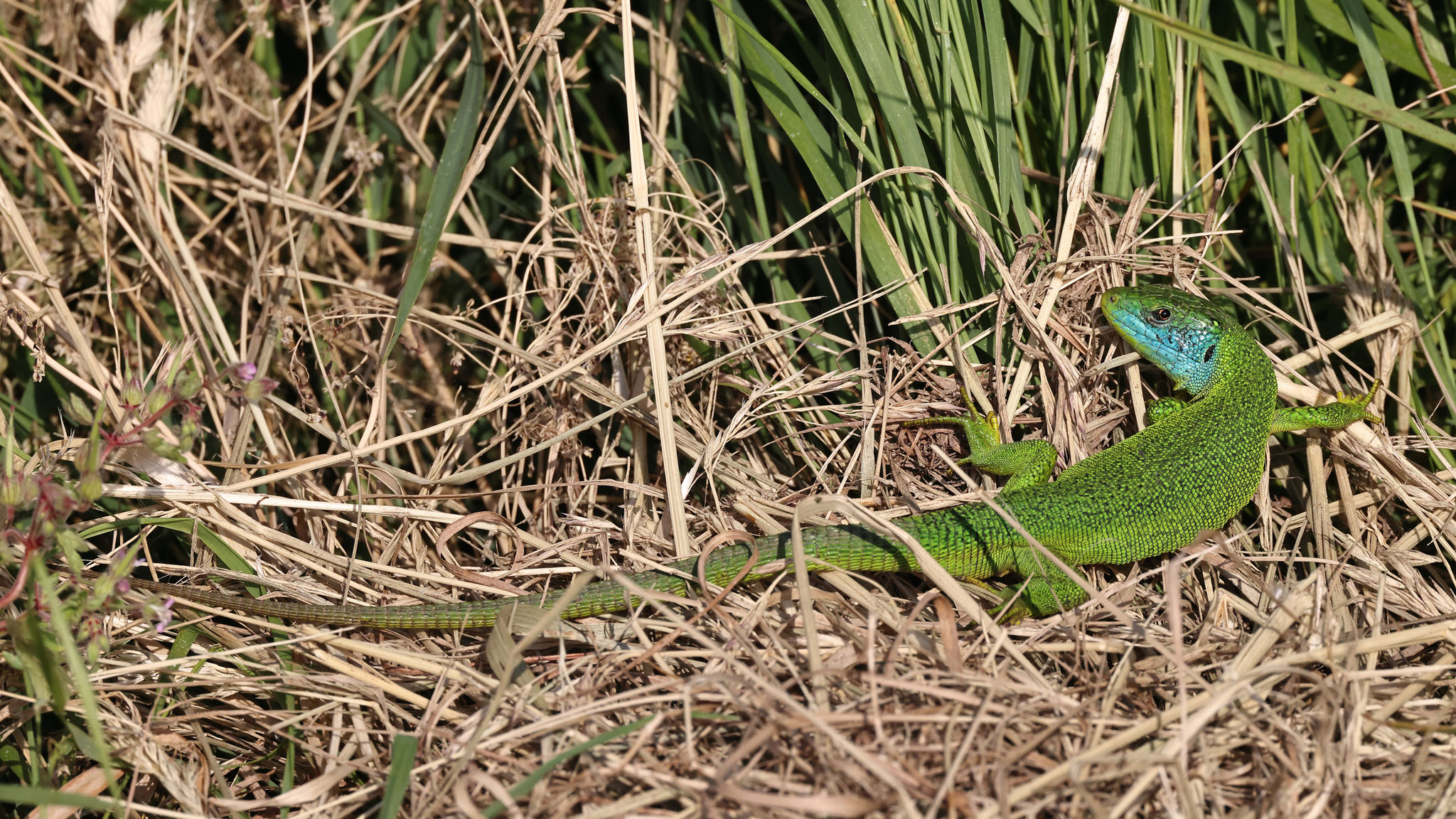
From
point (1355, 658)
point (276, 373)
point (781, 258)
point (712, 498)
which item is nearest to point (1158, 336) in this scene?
point (1355, 658)

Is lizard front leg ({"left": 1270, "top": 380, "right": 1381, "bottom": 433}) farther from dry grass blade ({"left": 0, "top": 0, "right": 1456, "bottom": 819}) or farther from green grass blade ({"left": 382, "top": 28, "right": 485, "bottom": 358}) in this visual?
green grass blade ({"left": 382, "top": 28, "right": 485, "bottom": 358})

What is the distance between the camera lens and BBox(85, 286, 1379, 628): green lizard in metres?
2.69

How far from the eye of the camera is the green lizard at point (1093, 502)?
2689 mm

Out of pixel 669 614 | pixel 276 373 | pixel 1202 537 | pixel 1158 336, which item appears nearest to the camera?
pixel 669 614

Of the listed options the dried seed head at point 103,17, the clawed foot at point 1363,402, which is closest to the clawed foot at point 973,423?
the clawed foot at point 1363,402

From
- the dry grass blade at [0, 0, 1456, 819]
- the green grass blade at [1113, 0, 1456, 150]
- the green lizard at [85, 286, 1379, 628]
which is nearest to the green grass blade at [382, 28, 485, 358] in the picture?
the dry grass blade at [0, 0, 1456, 819]

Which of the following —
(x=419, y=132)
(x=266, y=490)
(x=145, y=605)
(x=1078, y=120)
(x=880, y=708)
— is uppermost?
(x=419, y=132)

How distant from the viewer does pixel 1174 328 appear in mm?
3008

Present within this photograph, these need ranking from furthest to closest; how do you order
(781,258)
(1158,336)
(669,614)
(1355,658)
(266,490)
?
(781,258), (266,490), (1158,336), (1355,658), (669,614)

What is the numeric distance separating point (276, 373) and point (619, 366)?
146 centimetres

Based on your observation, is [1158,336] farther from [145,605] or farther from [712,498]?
[145,605]

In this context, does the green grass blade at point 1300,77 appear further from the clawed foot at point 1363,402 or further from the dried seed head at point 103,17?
the dried seed head at point 103,17

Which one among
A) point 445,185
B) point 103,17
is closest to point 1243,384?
point 445,185

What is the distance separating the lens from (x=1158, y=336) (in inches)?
119
